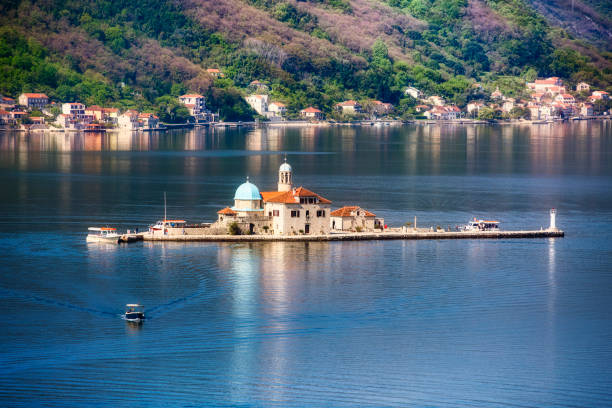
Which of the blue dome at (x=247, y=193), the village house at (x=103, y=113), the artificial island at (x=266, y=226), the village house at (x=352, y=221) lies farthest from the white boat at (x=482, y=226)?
the village house at (x=103, y=113)

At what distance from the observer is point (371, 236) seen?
6284cm

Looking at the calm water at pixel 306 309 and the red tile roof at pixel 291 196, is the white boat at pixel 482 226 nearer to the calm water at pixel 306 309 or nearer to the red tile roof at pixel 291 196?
the calm water at pixel 306 309

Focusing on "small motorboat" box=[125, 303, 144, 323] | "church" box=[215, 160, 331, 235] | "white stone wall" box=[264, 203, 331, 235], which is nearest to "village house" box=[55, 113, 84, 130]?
"church" box=[215, 160, 331, 235]

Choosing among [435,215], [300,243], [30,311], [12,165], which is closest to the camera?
[30,311]

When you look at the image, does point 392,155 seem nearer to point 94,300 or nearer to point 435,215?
point 435,215

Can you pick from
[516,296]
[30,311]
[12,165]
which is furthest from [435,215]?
[12,165]

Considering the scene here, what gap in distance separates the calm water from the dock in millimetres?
1006

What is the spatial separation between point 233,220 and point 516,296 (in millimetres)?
19064

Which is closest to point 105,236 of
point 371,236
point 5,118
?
point 371,236

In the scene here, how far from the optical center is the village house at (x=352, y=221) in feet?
210

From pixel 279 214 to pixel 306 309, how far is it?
53.9ft

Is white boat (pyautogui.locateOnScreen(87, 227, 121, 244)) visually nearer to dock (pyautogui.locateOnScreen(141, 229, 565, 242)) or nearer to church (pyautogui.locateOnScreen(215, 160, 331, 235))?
dock (pyautogui.locateOnScreen(141, 229, 565, 242))

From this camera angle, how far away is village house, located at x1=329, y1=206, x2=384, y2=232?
64062 mm

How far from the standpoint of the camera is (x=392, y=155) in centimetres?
13025
